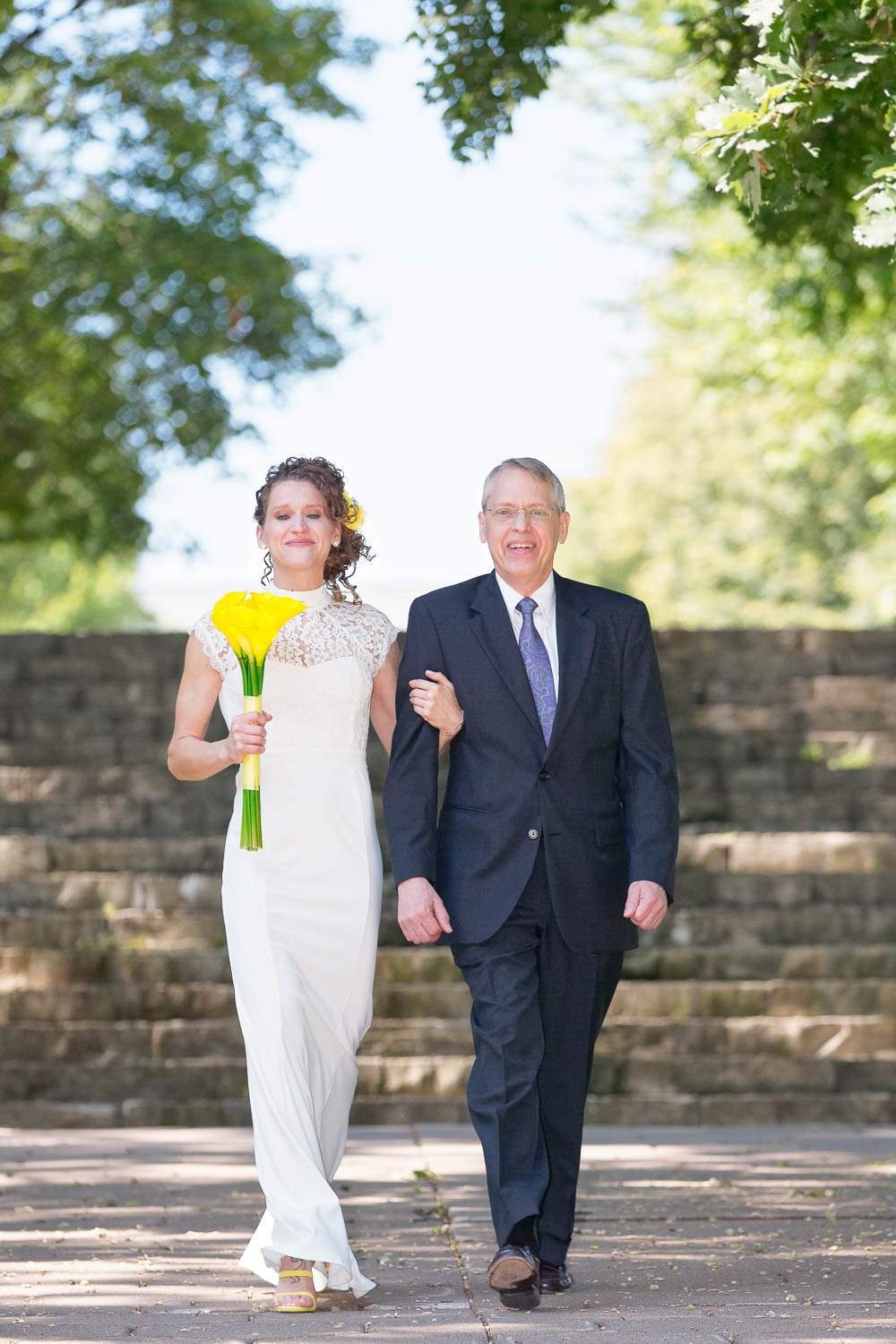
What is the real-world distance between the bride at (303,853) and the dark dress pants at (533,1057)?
377 millimetres

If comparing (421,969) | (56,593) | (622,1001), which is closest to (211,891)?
(421,969)

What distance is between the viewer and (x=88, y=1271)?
5605 mm

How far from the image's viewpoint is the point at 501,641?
208 inches

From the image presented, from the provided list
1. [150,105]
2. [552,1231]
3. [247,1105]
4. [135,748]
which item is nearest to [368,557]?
[552,1231]

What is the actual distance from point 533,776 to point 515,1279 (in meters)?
1.31

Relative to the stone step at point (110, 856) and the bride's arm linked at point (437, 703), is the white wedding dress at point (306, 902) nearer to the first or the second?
the bride's arm linked at point (437, 703)

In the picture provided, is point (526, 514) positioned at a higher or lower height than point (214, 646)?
higher

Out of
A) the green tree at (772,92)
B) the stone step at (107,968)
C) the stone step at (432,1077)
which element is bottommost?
the stone step at (432,1077)

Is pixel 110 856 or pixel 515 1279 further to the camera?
pixel 110 856

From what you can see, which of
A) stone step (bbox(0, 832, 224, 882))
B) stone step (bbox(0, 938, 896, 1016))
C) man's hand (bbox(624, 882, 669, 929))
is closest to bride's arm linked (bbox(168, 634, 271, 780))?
man's hand (bbox(624, 882, 669, 929))

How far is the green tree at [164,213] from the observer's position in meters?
19.5

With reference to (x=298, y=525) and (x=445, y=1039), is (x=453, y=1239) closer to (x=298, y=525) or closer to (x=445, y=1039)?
(x=298, y=525)

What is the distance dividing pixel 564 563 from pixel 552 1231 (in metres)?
55.2

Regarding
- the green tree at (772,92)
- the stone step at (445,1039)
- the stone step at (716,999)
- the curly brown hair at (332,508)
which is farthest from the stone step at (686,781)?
the curly brown hair at (332,508)
